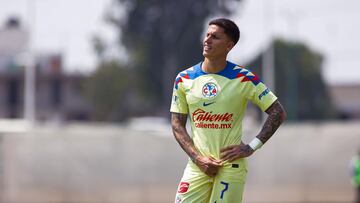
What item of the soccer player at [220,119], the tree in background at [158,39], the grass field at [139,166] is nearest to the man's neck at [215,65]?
the soccer player at [220,119]

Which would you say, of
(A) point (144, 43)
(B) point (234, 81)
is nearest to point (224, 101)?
(B) point (234, 81)

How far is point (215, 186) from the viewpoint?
8.65m

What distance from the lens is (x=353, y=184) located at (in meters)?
26.7

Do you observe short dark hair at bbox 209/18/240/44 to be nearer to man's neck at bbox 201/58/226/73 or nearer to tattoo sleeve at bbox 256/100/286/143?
man's neck at bbox 201/58/226/73

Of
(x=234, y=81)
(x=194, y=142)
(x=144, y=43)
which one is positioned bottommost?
(x=144, y=43)

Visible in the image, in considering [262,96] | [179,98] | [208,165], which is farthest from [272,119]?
[179,98]

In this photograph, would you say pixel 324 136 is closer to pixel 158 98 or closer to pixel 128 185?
pixel 128 185

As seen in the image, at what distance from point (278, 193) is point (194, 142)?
62.1 ft

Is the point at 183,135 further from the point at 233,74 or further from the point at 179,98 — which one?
the point at 233,74

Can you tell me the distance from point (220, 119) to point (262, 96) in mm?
403

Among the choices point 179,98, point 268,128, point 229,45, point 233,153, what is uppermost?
point 229,45

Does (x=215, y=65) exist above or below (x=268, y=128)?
above

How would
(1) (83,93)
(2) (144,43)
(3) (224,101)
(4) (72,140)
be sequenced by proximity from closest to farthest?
(3) (224,101)
(4) (72,140)
(2) (144,43)
(1) (83,93)

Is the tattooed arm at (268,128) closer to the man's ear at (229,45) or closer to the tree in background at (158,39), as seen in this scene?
the man's ear at (229,45)
